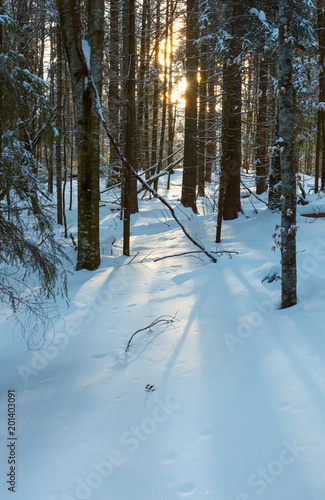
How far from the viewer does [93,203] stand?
26.3ft

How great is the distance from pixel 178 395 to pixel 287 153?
3196 mm

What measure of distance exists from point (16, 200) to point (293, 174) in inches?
134

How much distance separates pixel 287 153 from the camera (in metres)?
4.55

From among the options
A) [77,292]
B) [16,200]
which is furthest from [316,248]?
[16,200]

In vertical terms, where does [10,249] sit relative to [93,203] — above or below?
below

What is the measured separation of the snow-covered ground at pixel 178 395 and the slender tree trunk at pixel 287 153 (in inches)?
19.5

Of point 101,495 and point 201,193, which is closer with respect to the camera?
point 101,495

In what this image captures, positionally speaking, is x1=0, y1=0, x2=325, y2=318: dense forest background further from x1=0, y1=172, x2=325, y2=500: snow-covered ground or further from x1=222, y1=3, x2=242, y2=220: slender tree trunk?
x1=0, y1=172, x2=325, y2=500: snow-covered ground

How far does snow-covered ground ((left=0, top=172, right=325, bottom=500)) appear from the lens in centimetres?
258

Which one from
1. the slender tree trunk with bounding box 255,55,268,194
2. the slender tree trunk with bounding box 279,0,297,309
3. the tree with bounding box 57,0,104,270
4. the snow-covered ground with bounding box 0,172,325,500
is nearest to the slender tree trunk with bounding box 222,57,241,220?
the slender tree trunk with bounding box 255,55,268,194

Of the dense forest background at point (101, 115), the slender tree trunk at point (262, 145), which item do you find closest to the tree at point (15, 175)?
the dense forest background at point (101, 115)

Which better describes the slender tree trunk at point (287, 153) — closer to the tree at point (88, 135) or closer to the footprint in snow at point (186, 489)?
the footprint in snow at point (186, 489)

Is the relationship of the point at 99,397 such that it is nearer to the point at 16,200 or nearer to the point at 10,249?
the point at 10,249

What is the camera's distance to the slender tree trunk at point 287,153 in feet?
14.5
